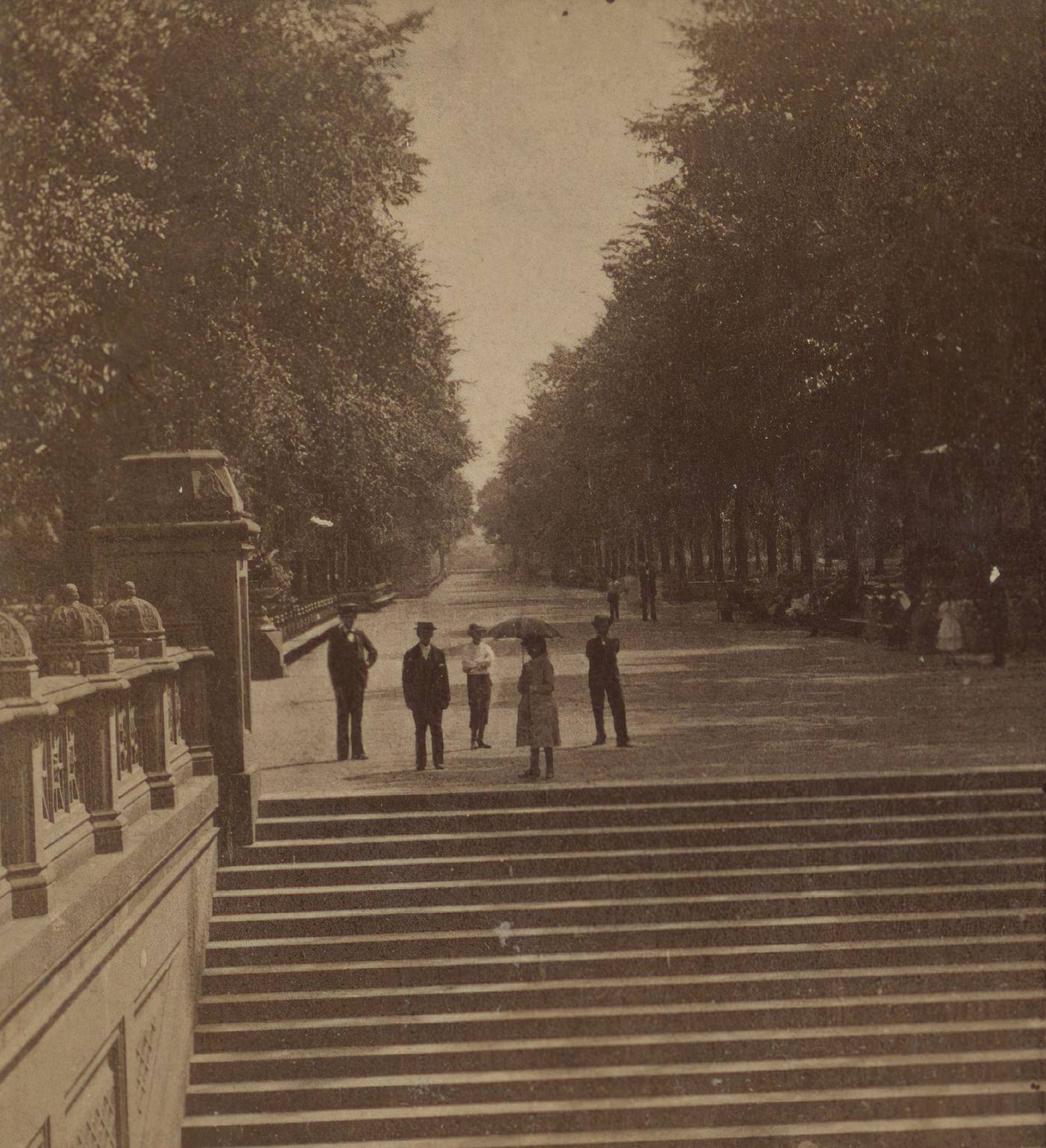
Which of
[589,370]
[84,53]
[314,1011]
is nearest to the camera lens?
[314,1011]

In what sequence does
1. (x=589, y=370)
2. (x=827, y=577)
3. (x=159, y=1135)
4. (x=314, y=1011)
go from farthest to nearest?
(x=827, y=577) → (x=589, y=370) → (x=314, y=1011) → (x=159, y=1135)

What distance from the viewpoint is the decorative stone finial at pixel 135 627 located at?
9.54 meters

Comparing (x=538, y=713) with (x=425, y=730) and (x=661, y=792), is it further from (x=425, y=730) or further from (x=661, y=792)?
(x=425, y=730)

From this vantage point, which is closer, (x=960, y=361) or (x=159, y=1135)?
(x=159, y=1135)

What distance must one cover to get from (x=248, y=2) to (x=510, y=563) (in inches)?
4433

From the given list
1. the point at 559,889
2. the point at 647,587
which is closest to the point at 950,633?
the point at 559,889

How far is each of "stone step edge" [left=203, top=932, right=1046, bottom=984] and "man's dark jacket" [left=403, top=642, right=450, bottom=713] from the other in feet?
11.6

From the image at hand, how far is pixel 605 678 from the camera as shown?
14.0m

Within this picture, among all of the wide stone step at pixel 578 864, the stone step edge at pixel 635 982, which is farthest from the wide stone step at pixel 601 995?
the wide stone step at pixel 578 864

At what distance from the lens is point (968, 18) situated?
15.0 m

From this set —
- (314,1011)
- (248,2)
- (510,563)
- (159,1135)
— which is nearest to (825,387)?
(248,2)

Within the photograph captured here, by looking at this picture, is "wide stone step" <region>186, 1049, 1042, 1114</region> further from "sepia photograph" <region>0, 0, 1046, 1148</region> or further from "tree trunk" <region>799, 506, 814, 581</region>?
"tree trunk" <region>799, 506, 814, 581</region>

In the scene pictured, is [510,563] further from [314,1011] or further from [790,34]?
[314,1011]

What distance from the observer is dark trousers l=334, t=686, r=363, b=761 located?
13820mm
